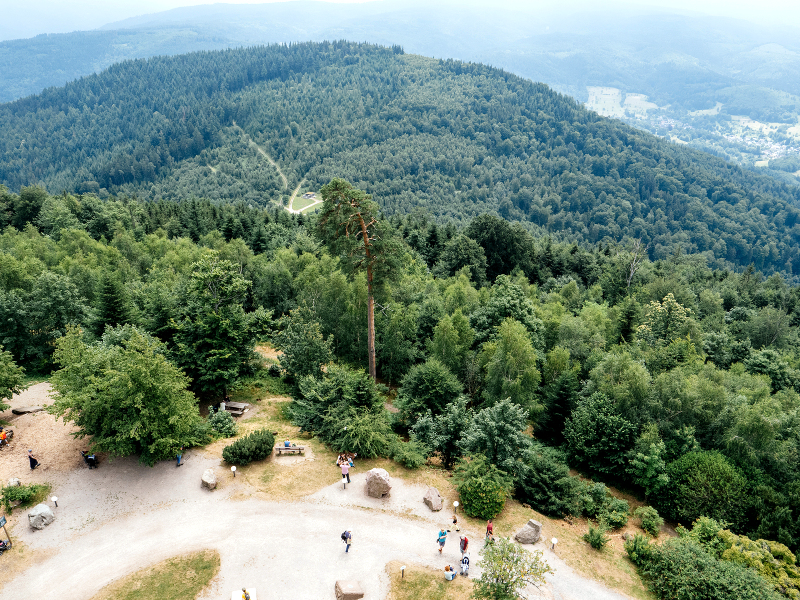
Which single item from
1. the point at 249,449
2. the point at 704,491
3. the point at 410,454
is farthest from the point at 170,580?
the point at 704,491

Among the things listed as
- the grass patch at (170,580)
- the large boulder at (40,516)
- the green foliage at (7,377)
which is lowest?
the grass patch at (170,580)

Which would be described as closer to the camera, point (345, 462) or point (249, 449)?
point (345, 462)

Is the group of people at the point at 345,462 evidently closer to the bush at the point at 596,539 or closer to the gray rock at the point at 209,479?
the gray rock at the point at 209,479

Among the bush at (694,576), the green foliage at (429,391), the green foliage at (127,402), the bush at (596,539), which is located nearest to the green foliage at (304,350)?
the green foliage at (429,391)

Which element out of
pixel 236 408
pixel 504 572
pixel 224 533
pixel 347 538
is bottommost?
pixel 236 408

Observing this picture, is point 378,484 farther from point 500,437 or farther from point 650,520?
point 650,520

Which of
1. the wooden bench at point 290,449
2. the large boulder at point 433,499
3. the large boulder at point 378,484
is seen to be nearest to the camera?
the large boulder at point 433,499

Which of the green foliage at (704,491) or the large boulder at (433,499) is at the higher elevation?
the large boulder at (433,499)

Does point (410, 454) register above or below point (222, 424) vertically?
above
